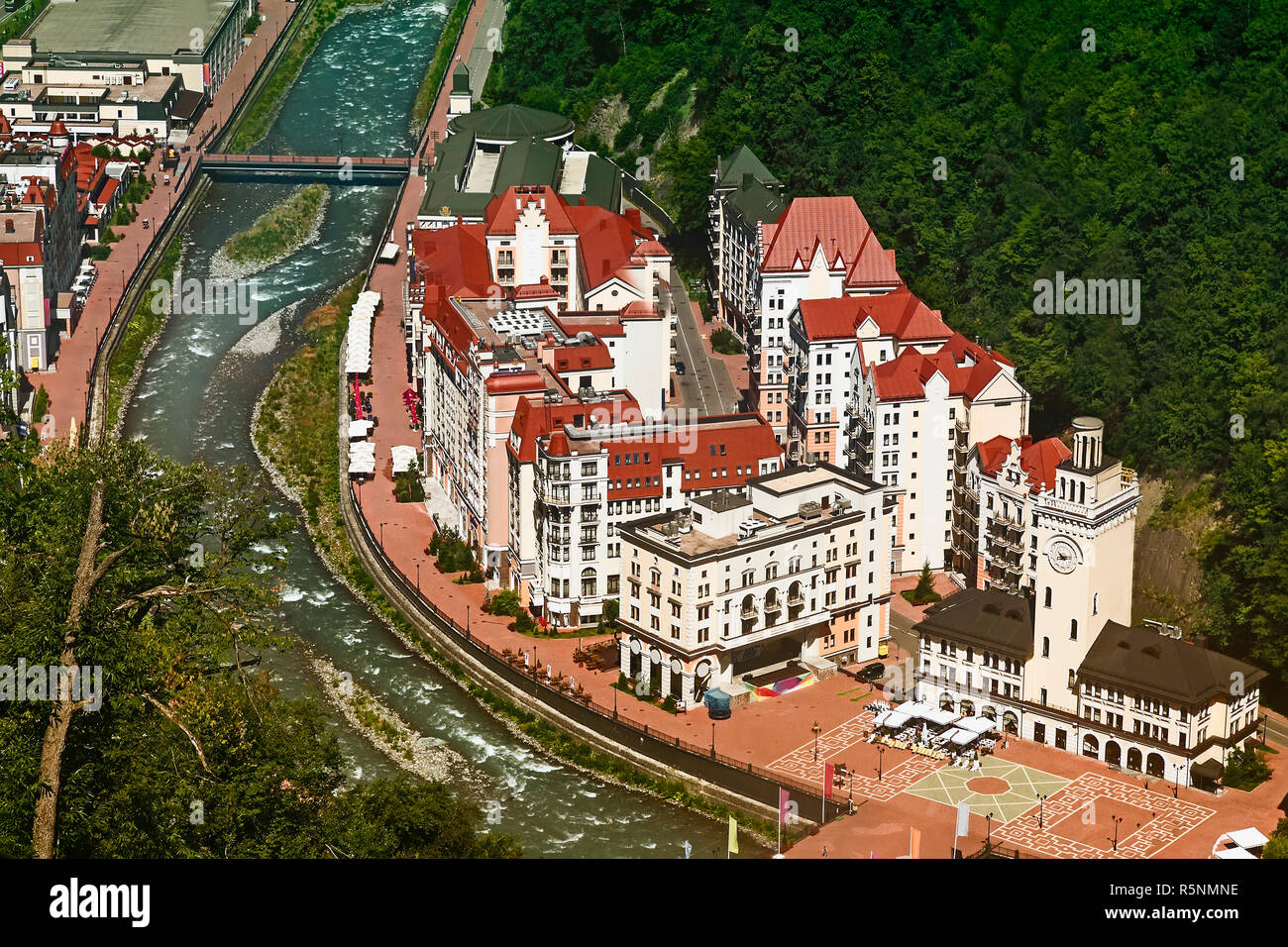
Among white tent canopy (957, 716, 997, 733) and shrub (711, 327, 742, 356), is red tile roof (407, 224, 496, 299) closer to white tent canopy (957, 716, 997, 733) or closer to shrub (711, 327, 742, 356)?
shrub (711, 327, 742, 356)

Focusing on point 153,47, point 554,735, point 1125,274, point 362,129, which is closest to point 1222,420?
point 1125,274

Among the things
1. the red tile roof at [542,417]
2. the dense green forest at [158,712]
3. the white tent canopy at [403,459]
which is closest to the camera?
the dense green forest at [158,712]

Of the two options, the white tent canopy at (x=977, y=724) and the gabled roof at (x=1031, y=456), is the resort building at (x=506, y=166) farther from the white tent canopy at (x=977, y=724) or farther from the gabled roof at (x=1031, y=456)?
the white tent canopy at (x=977, y=724)

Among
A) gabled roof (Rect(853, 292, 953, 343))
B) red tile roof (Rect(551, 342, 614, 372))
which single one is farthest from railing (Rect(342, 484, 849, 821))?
gabled roof (Rect(853, 292, 953, 343))

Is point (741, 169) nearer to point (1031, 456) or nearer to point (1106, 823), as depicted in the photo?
point (1031, 456)

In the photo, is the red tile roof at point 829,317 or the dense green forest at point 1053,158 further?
the red tile roof at point 829,317

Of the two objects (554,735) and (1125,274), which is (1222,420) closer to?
(1125,274)

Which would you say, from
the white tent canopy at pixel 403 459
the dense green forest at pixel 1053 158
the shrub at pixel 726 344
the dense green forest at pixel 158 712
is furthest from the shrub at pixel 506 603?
the shrub at pixel 726 344
